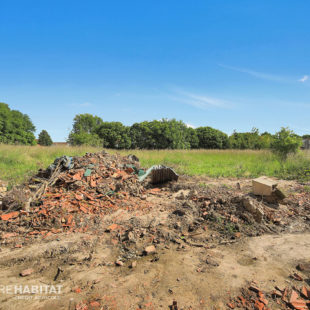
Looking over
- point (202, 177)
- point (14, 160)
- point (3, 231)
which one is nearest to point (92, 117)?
point (14, 160)

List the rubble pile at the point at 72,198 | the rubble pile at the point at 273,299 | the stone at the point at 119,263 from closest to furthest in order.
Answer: the rubble pile at the point at 273,299 → the stone at the point at 119,263 → the rubble pile at the point at 72,198

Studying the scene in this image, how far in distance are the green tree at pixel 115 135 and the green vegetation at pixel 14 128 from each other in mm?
10624

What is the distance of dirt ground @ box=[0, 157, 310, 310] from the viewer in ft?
6.53

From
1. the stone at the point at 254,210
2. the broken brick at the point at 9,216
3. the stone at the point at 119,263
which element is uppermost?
the stone at the point at 254,210

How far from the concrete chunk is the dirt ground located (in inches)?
22.3

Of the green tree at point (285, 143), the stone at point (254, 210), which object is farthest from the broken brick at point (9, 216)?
the green tree at point (285, 143)

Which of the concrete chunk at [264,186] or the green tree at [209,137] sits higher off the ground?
the green tree at [209,137]

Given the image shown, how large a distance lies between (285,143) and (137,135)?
24934 mm

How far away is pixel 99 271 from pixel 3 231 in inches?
→ 90.2

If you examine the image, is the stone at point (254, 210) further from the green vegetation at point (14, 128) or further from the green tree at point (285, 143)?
the green vegetation at point (14, 128)

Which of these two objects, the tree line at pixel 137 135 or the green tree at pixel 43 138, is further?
the green tree at pixel 43 138

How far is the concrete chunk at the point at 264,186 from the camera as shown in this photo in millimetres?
4676

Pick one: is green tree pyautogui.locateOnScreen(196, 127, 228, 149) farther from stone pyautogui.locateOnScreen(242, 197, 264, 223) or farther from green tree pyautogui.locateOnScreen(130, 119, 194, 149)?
stone pyautogui.locateOnScreen(242, 197, 264, 223)

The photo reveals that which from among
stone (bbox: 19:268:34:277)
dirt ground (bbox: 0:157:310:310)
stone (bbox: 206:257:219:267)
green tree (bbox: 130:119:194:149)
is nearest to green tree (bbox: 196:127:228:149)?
green tree (bbox: 130:119:194:149)
